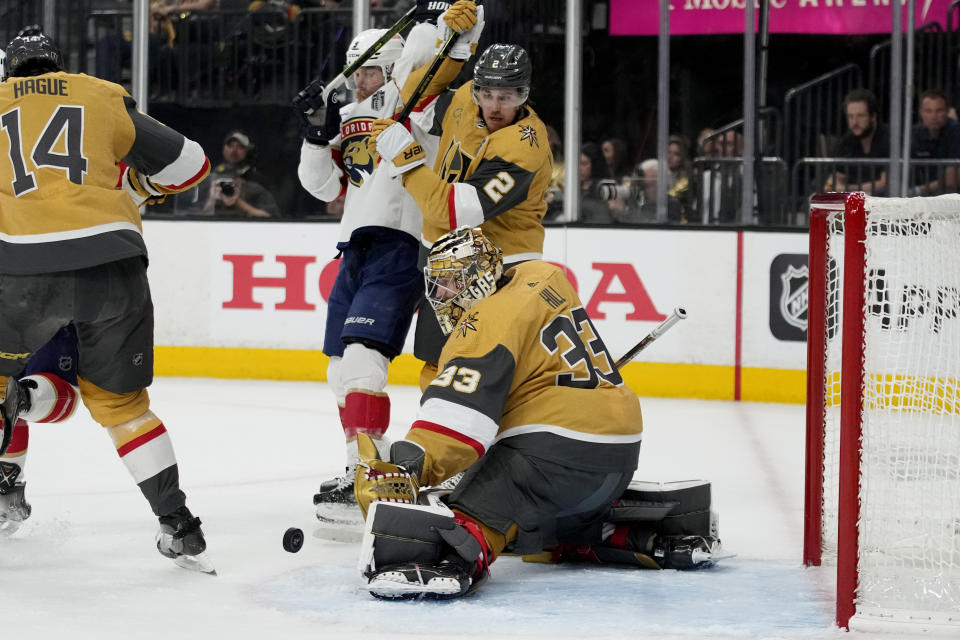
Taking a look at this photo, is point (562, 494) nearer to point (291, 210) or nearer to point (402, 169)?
point (402, 169)

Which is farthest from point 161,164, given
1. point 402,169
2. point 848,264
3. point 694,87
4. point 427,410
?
point 694,87

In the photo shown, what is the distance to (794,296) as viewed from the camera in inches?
227

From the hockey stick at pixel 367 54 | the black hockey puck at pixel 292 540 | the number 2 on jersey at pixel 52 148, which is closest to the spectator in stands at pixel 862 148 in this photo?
the hockey stick at pixel 367 54

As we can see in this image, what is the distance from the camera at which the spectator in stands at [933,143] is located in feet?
20.2

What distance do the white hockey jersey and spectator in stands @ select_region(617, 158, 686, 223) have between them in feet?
8.73

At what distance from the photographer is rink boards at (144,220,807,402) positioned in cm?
583

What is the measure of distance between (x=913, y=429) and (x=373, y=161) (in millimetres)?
1428

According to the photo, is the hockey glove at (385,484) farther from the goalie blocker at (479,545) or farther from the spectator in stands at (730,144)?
the spectator in stands at (730,144)

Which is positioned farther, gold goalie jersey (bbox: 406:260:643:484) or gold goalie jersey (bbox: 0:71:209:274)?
gold goalie jersey (bbox: 0:71:209:274)

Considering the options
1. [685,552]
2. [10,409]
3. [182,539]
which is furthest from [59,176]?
[685,552]

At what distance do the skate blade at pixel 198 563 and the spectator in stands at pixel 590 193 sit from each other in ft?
11.7

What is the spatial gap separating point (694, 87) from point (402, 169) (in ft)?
11.3

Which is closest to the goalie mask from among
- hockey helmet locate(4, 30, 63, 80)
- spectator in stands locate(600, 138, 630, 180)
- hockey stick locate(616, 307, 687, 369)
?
hockey stick locate(616, 307, 687, 369)

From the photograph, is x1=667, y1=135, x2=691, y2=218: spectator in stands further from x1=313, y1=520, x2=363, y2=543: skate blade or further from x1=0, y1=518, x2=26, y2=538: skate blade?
x1=0, y1=518, x2=26, y2=538: skate blade
